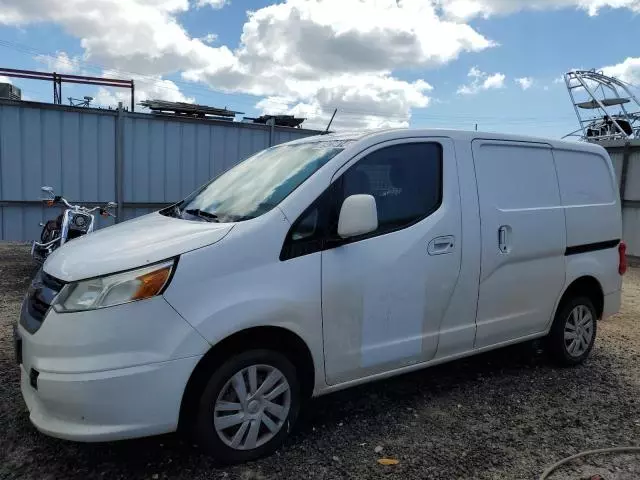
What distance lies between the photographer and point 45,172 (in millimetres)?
9086

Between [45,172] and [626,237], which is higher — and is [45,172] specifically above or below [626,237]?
above

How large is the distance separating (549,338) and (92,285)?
3.62 m

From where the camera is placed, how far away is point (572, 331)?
4598 millimetres

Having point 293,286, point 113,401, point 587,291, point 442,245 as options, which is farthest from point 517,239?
point 113,401

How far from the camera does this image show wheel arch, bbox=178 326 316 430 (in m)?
2.76

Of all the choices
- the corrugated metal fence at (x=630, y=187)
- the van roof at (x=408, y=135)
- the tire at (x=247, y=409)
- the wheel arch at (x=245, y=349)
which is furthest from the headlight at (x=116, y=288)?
the corrugated metal fence at (x=630, y=187)

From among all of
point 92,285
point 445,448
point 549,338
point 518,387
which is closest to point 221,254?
point 92,285

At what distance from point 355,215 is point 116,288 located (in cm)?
128

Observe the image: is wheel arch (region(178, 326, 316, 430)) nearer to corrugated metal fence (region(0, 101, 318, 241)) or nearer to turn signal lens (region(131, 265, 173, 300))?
turn signal lens (region(131, 265, 173, 300))

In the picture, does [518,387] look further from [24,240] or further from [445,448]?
[24,240]

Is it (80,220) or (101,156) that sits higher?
(101,156)

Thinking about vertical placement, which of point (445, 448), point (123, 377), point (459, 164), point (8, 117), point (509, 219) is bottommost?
point (445, 448)

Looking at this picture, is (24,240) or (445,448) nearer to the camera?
(445,448)

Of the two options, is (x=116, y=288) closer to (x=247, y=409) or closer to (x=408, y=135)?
(x=247, y=409)
